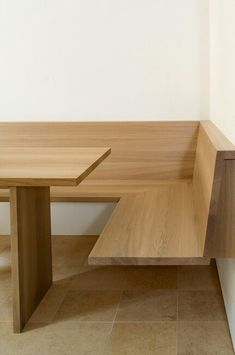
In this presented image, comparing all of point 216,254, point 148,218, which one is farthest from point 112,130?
point 216,254

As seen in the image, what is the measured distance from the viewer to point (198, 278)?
274 cm

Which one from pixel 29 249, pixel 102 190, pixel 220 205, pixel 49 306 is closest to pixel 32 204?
pixel 29 249

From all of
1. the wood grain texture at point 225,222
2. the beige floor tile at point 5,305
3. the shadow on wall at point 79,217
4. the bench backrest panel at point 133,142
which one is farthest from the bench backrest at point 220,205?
the shadow on wall at point 79,217

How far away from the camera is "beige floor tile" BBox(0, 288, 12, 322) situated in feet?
7.59

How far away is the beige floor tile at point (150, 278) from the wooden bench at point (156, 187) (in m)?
0.44

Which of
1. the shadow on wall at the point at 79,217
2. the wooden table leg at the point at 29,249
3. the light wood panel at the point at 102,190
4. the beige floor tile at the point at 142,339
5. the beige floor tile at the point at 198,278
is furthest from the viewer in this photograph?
the shadow on wall at the point at 79,217

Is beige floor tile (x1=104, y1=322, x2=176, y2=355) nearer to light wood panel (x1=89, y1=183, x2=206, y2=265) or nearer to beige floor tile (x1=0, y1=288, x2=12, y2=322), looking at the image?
light wood panel (x1=89, y1=183, x2=206, y2=265)

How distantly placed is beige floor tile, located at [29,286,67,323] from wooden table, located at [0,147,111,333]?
0.03 metres

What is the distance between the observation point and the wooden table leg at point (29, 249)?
216 centimetres
